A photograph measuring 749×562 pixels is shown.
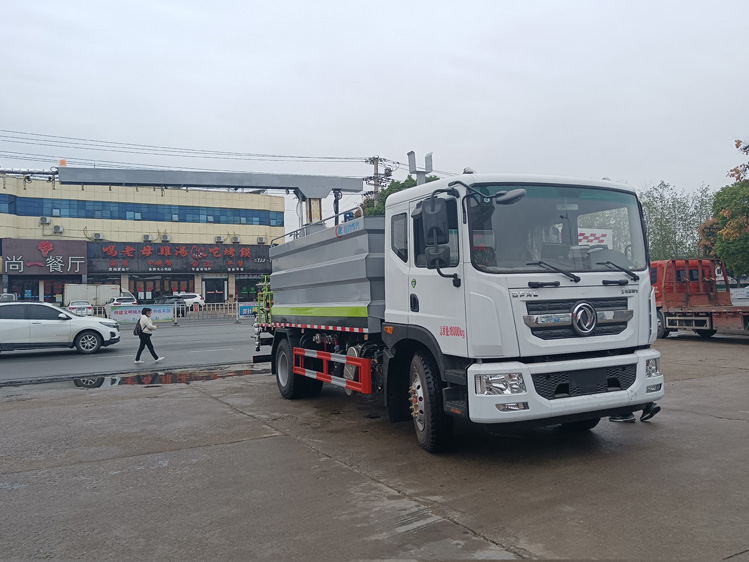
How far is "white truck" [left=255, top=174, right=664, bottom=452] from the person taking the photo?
547cm

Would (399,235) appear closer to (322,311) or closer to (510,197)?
(510,197)

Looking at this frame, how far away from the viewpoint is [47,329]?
57.5 ft

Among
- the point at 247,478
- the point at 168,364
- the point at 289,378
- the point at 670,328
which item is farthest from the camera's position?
the point at 670,328

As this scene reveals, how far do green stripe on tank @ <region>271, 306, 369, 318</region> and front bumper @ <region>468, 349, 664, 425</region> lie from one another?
2.25 meters

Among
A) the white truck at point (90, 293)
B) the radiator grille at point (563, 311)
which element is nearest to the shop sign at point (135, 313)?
the white truck at point (90, 293)

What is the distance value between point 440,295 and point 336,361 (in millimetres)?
2706

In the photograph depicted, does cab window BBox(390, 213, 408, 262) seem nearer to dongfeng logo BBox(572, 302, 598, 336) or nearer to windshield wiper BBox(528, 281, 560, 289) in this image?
windshield wiper BBox(528, 281, 560, 289)

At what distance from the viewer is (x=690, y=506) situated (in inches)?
182

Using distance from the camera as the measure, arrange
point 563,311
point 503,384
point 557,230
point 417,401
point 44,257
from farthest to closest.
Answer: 1. point 44,257
2. point 417,401
3. point 557,230
4. point 563,311
5. point 503,384

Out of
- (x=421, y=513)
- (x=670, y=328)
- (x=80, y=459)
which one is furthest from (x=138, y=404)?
(x=670, y=328)

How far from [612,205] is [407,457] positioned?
11.2ft

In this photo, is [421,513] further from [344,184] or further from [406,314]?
[344,184]

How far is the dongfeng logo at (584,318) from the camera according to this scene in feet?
18.5

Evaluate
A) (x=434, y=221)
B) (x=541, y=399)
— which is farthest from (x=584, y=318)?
(x=434, y=221)
